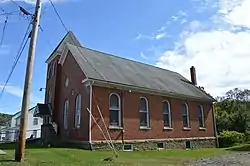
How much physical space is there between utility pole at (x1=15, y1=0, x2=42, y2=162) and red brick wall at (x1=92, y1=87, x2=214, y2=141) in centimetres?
779

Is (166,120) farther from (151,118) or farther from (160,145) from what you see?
(160,145)

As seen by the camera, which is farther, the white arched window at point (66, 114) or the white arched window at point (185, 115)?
the white arched window at point (185, 115)

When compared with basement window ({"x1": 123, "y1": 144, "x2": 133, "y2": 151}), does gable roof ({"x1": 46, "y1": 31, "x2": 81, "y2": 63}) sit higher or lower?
higher

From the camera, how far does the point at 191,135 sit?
27016mm

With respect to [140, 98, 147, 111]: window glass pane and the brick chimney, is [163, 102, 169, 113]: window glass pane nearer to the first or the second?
[140, 98, 147, 111]: window glass pane

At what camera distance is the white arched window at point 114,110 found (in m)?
21.0

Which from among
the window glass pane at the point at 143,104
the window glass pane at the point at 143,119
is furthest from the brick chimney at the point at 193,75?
the window glass pane at the point at 143,119

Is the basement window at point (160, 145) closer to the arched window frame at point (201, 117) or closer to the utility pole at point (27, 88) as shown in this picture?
the arched window frame at point (201, 117)

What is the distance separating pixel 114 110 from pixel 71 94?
4.16m

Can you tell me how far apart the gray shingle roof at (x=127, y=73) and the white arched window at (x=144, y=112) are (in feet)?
3.98

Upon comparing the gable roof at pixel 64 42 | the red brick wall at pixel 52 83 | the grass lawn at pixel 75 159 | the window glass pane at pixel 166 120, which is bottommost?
the grass lawn at pixel 75 159

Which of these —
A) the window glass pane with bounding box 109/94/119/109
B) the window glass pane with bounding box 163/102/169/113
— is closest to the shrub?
the window glass pane with bounding box 163/102/169/113

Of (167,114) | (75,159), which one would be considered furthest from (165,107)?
(75,159)

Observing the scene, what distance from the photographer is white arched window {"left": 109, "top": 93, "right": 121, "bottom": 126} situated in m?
21.0
